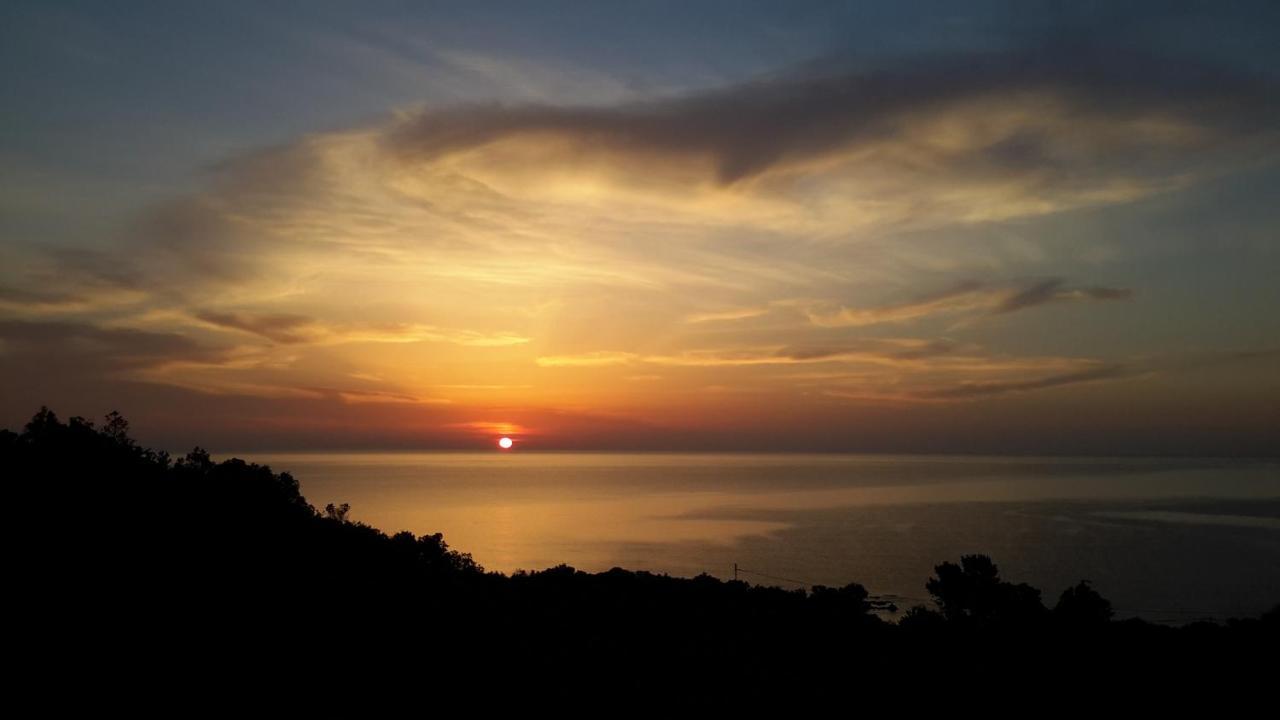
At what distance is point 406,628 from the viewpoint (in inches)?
1160

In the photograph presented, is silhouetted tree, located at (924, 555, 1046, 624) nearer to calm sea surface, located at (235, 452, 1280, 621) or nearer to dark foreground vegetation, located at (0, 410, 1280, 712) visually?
dark foreground vegetation, located at (0, 410, 1280, 712)

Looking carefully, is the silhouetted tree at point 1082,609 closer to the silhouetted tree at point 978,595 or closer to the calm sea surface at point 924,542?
the silhouetted tree at point 978,595

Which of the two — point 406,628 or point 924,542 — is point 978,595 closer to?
point 406,628

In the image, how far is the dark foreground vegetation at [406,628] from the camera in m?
24.0

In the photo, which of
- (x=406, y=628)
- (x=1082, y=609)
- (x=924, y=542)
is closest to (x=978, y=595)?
(x=1082, y=609)

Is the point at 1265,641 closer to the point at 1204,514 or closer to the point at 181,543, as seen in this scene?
the point at 181,543

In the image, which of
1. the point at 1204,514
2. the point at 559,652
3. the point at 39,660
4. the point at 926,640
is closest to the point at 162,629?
the point at 39,660

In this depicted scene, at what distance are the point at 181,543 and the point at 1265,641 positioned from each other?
4530 cm

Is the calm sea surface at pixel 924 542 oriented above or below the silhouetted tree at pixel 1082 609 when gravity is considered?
below

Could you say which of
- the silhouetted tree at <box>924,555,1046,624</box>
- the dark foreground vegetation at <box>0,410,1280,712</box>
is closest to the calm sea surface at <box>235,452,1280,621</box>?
the silhouetted tree at <box>924,555,1046,624</box>

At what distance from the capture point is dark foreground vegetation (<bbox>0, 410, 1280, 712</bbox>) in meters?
24.0

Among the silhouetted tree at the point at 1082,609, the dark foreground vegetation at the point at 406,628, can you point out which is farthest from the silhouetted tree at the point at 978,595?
the dark foreground vegetation at the point at 406,628

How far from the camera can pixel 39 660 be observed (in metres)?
20.8

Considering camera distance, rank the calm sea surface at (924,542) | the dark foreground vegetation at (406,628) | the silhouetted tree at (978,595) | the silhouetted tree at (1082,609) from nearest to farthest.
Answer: the dark foreground vegetation at (406,628)
the silhouetted tree at (1082,609)
the silhouetted tree at (978,595)
the calm sea surface at (924,542)
